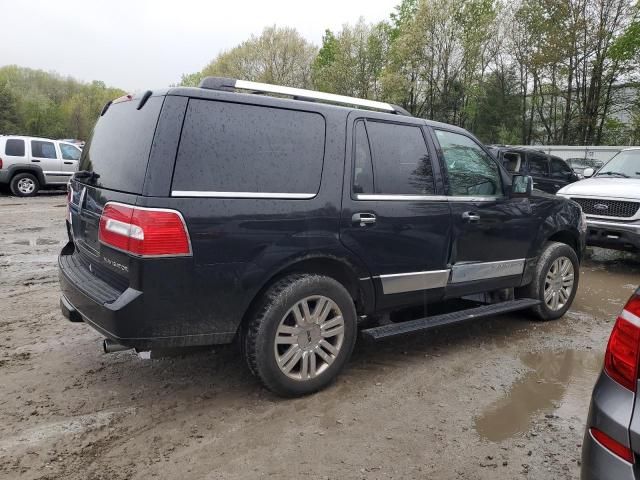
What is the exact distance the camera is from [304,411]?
321cm

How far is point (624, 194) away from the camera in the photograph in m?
7.36

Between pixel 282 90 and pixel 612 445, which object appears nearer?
pixel 612 445

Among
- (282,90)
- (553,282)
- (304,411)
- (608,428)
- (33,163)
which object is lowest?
(304,411)

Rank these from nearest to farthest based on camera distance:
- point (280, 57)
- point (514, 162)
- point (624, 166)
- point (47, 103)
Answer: point (624, 166)
point (514, 162)
point (280, 57)
point (47, 103)

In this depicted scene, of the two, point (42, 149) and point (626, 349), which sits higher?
point (42, 149)

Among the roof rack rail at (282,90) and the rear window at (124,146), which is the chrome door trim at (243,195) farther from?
the roof rack rail at (282,90)

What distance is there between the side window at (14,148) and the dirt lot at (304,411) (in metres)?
11.8

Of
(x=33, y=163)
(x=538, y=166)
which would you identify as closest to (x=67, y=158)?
(x=33, y=163)

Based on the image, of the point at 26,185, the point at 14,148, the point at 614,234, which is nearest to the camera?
the point at 614,234

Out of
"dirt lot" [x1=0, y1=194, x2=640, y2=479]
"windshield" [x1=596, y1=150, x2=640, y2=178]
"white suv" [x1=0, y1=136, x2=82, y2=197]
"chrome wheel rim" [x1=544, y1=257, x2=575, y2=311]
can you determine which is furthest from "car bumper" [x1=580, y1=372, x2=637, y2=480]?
"white suv" [x1=0, y1=136, x2=82, y2=197]

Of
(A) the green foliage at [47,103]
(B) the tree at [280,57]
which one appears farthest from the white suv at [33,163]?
(B) the tree at [280,57]

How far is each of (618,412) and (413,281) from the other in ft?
6.99

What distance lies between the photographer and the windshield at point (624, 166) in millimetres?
8273

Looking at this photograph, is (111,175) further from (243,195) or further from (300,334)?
(300,334)
